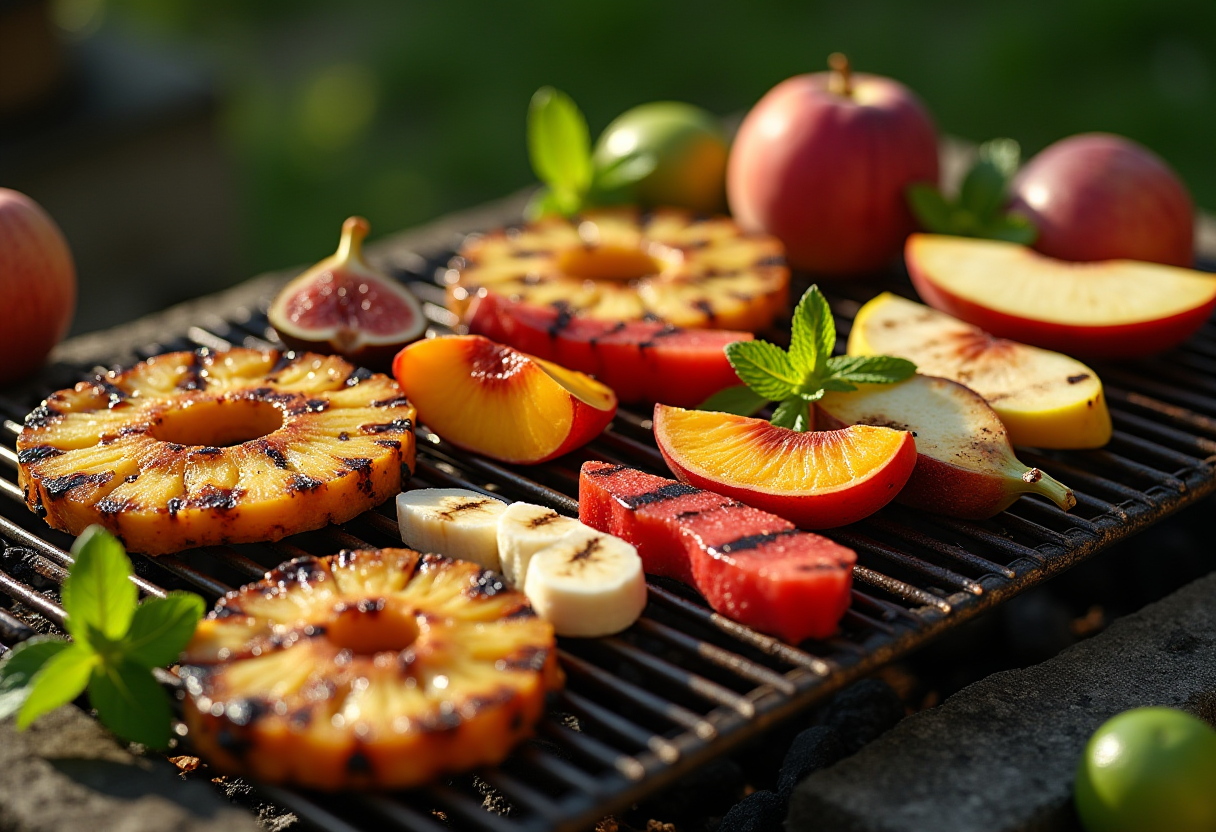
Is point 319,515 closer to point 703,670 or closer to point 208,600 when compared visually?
point 208,600

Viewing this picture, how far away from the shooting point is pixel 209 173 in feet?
23.2

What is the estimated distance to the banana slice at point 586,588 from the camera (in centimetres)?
268

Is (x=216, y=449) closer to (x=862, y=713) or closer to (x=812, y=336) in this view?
(x=812, y=336)

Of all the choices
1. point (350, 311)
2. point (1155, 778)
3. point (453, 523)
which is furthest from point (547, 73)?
point (1155, 778)

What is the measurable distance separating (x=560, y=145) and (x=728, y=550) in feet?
7.87

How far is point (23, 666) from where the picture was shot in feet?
8.04

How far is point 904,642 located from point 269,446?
152 cm

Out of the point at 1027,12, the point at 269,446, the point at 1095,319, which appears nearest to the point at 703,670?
the point at 269,446

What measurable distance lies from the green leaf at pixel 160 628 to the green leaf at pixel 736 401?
4.82ft

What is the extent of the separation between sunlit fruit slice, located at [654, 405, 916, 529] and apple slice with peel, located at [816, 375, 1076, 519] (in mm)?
122

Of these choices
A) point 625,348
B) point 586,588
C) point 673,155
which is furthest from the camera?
point 673,155

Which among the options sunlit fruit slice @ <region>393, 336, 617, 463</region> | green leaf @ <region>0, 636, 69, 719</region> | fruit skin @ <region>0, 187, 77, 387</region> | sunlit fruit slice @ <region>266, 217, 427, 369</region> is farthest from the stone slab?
fruit skin @ <region>0, 187, 77, 387</region>

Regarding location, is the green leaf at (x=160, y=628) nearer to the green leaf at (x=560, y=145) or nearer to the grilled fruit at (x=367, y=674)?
the grilled fruit at (x=367, y=674)

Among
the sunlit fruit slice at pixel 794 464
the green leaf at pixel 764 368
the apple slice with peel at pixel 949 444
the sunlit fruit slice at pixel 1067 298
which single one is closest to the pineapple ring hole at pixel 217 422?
the sunlit fruit slice at pixel 794 464
